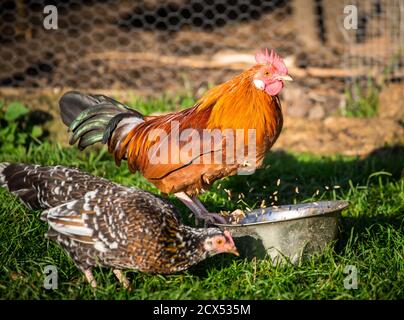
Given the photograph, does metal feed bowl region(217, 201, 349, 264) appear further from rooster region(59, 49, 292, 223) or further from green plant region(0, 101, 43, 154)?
green plant region(0, 101, 43, 154)

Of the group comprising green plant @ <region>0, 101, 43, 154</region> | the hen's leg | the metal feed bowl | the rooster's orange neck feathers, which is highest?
the rooster's orange neck feathers

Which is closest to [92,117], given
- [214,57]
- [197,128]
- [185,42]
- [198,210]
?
[197,128]

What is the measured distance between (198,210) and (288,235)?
3.01ft

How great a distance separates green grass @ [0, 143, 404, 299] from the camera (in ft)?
12.2

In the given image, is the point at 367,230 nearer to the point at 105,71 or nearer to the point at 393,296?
the point at 393,296

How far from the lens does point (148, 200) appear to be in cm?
389

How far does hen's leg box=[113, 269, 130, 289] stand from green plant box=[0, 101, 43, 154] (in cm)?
260

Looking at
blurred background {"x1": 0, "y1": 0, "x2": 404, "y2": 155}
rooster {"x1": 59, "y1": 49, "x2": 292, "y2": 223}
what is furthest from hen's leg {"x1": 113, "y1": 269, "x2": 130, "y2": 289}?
blurred background {"x1": 0, "y1": 0, "x2": 404, "y2": 155}

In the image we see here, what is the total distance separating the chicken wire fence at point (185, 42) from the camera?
804cm

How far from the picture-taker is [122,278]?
150 inches

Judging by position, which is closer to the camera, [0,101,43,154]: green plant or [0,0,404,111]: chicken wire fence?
[0,101,43,154]: green plant

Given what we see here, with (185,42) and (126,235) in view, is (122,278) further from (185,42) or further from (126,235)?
(185,42)
